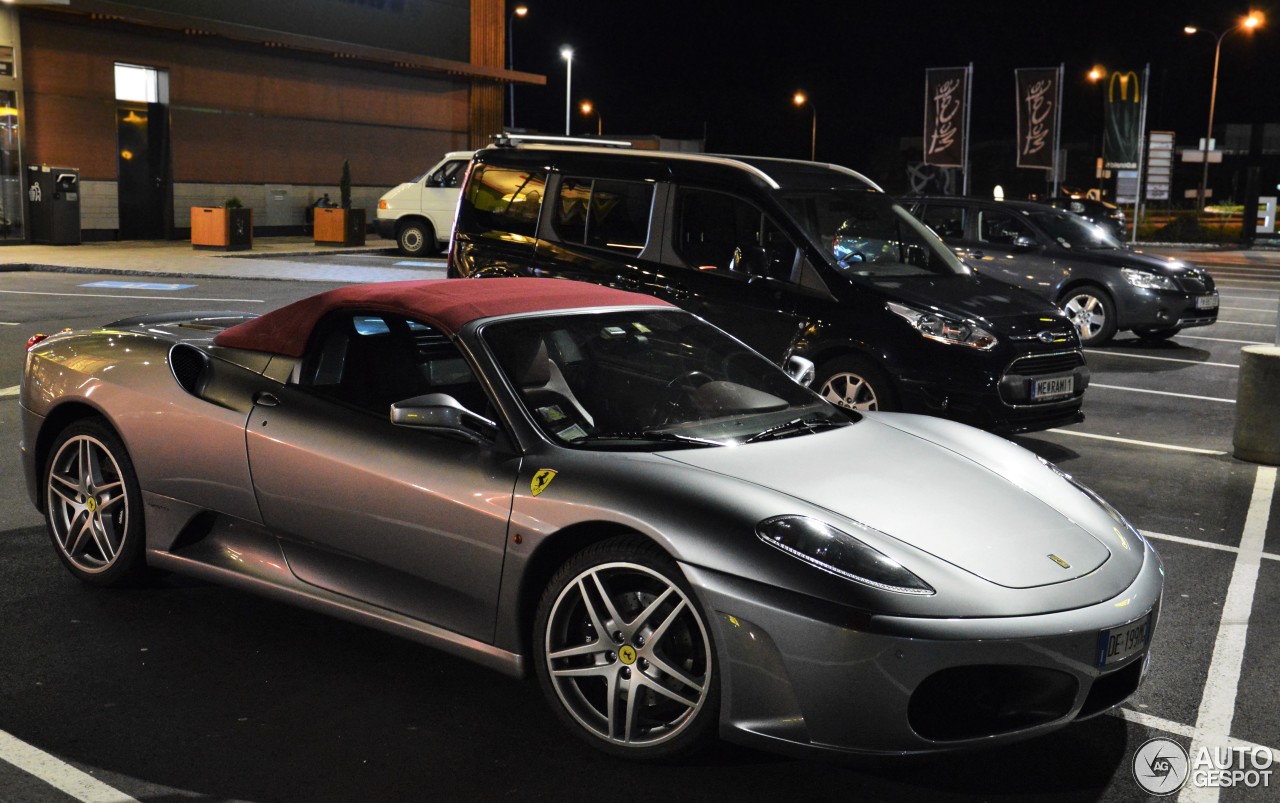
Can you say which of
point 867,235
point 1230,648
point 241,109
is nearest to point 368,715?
point 1230,648

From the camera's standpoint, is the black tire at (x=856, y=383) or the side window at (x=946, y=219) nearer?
the black tire at (x=856, y=383)

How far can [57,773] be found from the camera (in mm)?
3611

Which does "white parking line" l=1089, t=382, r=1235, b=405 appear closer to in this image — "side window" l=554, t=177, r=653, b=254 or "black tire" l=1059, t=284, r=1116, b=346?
"black tire" l=1059, t=284, r=1116, b=346

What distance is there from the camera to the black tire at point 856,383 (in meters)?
8.11

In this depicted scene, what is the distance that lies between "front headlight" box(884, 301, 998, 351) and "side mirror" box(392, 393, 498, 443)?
4.58 meters

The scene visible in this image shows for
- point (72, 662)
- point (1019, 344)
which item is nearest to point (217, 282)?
point (1019, 344)

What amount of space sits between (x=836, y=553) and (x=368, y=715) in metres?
1.60

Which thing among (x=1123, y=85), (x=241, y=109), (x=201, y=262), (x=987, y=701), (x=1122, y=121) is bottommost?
(x=201, y=262)

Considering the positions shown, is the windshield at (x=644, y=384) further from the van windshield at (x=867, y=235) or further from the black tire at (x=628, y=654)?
the van windshield at (x=867, y=235)

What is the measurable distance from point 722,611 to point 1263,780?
5.57 feet

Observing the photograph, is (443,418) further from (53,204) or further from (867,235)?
(53,204)

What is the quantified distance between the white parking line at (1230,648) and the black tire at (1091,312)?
24.6 ft

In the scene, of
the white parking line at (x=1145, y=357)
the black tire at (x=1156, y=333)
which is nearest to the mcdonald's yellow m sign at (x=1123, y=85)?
the black tire at (x=1156, y=333)

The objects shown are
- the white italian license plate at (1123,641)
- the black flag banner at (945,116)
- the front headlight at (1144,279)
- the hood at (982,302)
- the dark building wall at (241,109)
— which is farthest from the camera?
the black flag banner at (945,116)
